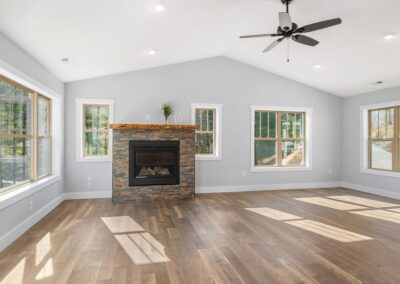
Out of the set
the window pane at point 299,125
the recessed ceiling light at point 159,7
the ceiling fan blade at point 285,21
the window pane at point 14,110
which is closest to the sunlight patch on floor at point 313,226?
the ceiling fan blade at point 285,21

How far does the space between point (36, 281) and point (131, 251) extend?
0.94 meters

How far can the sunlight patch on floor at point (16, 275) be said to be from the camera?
228 cm

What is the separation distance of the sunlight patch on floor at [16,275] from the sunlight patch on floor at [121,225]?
1.16 m

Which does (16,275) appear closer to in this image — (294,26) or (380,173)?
(294,26)

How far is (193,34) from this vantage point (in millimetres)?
4309

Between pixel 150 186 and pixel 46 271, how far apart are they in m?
3.07

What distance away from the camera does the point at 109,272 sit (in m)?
2.42

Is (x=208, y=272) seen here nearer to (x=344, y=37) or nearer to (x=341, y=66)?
(x=344, y=37)

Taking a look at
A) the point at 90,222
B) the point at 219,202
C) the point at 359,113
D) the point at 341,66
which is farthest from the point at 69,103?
the point at 359,113

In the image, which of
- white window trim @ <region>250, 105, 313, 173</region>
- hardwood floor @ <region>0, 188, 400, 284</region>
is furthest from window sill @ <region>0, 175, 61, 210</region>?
white window trim @ <region>250, 105, 313, 173</region>

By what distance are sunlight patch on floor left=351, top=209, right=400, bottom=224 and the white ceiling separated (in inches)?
110

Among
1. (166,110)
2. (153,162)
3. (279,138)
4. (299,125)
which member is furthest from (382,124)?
(153,162)

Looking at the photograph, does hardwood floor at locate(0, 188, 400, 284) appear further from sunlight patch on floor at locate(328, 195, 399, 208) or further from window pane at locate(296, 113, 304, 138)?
window pane at locate(296, 113, 304, 138)

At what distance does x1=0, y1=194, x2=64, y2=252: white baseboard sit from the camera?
9.83 feet
